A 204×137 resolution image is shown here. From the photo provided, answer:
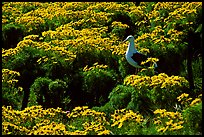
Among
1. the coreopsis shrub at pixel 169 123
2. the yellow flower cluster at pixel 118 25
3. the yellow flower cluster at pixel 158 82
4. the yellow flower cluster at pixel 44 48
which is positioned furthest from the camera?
the yellow flower cluster at pixel 118 25

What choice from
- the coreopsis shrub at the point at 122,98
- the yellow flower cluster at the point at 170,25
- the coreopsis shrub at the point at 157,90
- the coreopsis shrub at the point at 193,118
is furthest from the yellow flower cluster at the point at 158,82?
the yellow flower cluster at the point at 170,25

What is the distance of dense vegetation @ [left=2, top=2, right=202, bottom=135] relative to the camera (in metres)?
6.46

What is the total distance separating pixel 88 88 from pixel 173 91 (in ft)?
7.16

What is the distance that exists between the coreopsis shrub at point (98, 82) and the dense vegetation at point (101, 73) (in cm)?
2

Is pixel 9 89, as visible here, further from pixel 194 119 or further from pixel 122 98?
pixel 194 119

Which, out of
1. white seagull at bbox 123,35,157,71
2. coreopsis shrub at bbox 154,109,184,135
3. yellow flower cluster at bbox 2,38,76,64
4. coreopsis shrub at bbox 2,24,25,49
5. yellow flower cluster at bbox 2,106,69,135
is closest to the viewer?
coreopsis shrub at bbox 154,109,184,135

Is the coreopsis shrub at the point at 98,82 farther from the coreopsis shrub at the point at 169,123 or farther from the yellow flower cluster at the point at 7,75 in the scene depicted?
the coreopsis shrub at the point at 169,123

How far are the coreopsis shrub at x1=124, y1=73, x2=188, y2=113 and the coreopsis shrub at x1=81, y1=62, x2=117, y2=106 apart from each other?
52.2 inches

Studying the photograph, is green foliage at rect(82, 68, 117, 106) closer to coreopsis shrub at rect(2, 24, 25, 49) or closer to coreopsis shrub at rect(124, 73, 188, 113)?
coreopsis shrub at rect(124, 73, 188, 113)

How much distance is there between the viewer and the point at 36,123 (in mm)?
6867

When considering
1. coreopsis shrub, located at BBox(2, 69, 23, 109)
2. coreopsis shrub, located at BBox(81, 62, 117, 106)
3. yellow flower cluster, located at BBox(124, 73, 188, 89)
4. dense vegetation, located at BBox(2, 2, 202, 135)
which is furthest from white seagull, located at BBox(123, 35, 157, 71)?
coreopsis shrub, located at BBox(2, 69, 23, 109)

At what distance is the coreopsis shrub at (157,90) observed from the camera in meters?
7.21

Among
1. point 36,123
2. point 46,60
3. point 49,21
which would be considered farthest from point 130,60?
point 49,21

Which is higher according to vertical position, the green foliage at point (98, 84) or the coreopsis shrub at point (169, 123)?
the green foliage at point (98, 84)
